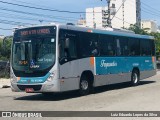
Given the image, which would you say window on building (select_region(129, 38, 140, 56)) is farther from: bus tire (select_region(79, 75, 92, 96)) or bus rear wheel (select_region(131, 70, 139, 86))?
bus tire (select_region(79, 75, 92, 96))

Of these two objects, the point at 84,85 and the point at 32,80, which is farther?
the point at 84,85

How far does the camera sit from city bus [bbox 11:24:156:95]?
15.4 m

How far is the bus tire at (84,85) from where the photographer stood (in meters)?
17.0

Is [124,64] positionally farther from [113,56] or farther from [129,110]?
[129,110]

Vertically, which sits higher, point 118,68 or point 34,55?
point 34,55

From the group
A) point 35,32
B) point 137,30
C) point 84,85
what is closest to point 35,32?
point 35,32

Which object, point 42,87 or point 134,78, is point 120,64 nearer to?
point 134,78

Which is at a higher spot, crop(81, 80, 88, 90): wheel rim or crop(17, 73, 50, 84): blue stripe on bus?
crop(17, 73, 50, 84): blue stripe on bus

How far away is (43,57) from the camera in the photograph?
15.5 m

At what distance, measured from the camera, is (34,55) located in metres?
15.6

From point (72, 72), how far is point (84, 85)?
133cm

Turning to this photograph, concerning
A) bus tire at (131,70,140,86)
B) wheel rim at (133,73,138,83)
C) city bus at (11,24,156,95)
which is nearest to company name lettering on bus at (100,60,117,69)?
city bus at (11,24,156,95)

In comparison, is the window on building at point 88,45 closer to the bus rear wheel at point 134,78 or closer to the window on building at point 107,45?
the window on building at point 107,45

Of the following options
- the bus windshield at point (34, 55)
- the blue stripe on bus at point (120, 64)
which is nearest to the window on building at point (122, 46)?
the blue stripe on bus at point (120, 64)
